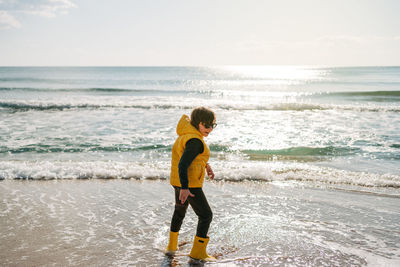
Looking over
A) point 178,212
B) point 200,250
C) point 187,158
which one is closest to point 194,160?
point 187,158

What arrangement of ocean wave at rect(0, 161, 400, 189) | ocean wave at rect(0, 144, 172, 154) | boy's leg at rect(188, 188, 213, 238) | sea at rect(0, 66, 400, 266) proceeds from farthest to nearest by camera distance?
ocean wave at rect(0, 144, 172, 154) < ocean wave at rect(0, 161, 400, 189) < sea at rect(0, 66, 400, 266) < boy's leg at rect(188, 188, 213, 238)

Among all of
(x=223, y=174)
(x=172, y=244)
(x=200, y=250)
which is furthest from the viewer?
(x=223, y=174)

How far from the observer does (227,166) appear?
7.86 meters

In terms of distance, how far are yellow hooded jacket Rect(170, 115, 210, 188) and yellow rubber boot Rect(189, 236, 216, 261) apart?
582 mm

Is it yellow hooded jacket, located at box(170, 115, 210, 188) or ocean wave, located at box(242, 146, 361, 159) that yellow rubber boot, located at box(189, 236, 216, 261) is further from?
ocean wave, located at box(242, 146, 361, 159)

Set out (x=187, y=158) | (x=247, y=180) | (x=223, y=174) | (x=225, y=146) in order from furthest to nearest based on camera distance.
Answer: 1. (x=225, y=146)
2. (x=223, y=174)
3. (x=247, y=180)
4. (x=187, y=158)

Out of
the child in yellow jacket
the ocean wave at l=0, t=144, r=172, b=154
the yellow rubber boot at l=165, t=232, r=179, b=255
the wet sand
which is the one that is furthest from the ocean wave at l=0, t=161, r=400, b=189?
the child in yellow jacket

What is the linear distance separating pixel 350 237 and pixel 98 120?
41.5ft

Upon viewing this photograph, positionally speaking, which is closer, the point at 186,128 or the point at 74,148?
the point at 186,128

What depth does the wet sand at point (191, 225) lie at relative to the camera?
3.58 metres

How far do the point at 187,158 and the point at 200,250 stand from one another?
3.39 feet

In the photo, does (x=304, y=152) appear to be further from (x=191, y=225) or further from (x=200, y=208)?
(x=200, y=208)

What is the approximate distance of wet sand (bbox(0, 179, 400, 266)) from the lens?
3582 mm

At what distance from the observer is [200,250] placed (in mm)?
3426
